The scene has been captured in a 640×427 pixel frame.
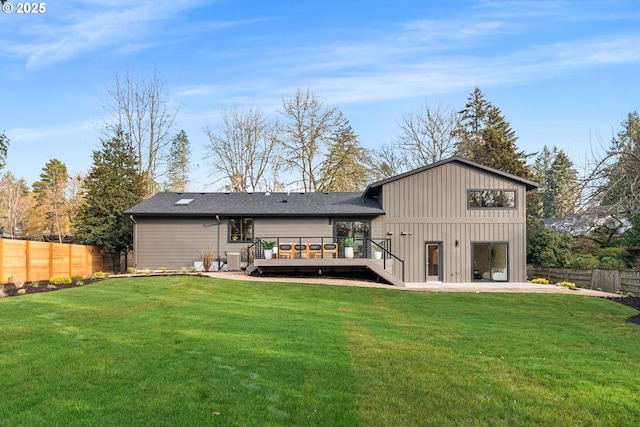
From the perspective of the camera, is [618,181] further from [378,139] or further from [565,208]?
[378,139]

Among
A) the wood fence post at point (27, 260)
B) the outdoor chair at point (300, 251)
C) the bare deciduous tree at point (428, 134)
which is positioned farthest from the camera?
the bare deciduous tree at point (428, 134)

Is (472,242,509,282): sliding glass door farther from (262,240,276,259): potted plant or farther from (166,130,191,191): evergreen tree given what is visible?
(166,130,191,191): evergreen tree

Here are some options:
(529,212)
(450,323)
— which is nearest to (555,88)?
(450,323)

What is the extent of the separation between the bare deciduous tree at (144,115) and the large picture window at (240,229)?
42.8ft

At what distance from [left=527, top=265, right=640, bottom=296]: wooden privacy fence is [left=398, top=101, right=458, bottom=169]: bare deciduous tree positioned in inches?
627

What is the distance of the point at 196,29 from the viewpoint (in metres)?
18.2

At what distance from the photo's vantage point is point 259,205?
74.5 feet

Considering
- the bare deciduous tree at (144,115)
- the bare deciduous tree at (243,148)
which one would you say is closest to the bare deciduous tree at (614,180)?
the bare deciduous tree at (243,148)

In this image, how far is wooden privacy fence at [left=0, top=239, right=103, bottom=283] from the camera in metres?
14.3

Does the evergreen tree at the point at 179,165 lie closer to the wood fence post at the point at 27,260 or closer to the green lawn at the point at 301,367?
the wood fence post at the point at 27,260

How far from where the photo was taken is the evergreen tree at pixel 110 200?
24.1 metres

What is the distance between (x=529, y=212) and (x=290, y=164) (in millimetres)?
18499

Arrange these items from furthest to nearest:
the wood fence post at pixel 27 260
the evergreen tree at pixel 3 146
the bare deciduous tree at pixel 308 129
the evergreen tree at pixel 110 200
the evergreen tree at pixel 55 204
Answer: the evergreen tree at pixel 55 204 → the bare deciduous tree at pixel 308 129 → the evergreen tree at pixel 110 200 → the evergreen tree at pixel 3 146 → the wood fence post at pixel 27 260

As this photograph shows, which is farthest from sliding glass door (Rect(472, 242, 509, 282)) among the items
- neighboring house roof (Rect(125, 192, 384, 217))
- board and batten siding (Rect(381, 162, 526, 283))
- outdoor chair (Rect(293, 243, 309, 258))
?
outdoor chair (Rect(293, 243, 309, 258))
